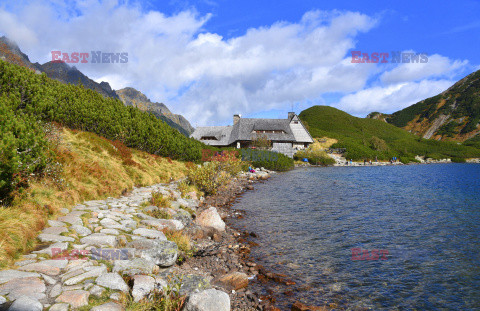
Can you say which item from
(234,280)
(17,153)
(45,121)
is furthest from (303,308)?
(45,121)

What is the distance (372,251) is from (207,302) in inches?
259

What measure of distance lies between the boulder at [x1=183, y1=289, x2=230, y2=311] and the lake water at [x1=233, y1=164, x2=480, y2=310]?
178cm

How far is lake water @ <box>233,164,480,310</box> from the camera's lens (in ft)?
19.8

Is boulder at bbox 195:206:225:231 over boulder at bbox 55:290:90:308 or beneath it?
beneath

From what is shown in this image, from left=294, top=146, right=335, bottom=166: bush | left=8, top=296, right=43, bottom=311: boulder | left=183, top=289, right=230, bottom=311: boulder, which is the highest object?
left=294, top=146, right=335, bottom=166: bush

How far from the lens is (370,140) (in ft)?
274

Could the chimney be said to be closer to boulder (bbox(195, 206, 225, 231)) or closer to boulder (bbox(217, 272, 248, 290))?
boulder (bbox(195, 206, 225, 231))

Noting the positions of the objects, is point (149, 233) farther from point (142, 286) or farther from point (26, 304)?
point (26, 304)

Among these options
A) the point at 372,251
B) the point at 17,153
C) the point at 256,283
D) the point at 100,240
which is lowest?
the point at 256,283

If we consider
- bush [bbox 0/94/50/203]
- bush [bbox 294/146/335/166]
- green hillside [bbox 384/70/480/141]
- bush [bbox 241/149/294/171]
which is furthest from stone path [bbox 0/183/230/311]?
green hillside [bbox 384/70/480/141]

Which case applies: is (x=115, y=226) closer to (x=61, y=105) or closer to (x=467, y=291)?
(x=467, y=291)

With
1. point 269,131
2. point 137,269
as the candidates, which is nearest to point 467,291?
point 137,269

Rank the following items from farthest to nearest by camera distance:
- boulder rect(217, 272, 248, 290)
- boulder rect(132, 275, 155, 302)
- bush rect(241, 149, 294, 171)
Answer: bush rect(241, 149, 294, 171)
boulder rect(217, 272, 248, 290)
boulder rect(132, 275, 155, 302)

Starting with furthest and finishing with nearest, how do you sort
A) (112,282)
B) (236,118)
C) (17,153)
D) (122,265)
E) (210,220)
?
(236,118), (210,220), (17,153), (122,265), (112,282)
